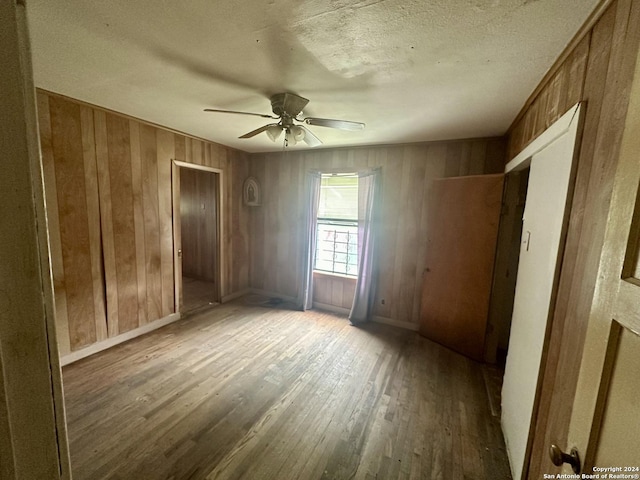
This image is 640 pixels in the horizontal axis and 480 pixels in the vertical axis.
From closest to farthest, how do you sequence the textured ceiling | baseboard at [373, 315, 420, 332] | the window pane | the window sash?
1. the textured ceiling
2. baseboard at [373, 315, 420, 332]
3. the window pane
4. the window sash

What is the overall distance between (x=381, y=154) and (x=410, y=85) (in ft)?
5.36

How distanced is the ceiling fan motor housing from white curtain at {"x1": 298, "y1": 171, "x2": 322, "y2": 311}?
68.0 inches

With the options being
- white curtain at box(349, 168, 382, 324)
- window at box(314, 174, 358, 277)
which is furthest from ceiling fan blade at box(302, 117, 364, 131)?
window at box(314, 174, 358, 277)

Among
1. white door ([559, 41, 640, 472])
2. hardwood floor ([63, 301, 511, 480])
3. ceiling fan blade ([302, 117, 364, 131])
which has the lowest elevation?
hardwood floor ([63, 301, 511, 480])

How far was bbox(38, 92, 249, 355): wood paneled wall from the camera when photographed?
223 cm

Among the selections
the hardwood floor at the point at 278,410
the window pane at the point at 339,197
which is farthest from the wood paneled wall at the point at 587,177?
the window pane at the point at 339,197

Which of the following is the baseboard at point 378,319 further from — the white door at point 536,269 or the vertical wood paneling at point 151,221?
the vertical wood paneling at point 151,221

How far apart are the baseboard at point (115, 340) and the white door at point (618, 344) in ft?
10.7

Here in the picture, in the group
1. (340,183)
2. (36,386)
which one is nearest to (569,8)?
(36,386)

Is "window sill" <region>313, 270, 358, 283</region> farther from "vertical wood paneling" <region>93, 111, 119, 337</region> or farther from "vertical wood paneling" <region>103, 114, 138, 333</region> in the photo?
"vertical wood paneling" <region>93, 111, 119, 337</region>

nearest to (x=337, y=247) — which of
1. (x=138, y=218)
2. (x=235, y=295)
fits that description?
(x=235, y=295)

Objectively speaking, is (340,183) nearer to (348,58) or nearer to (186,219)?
(348,58)

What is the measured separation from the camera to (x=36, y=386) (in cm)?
45

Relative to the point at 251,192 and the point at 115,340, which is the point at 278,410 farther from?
the point at 251,192
